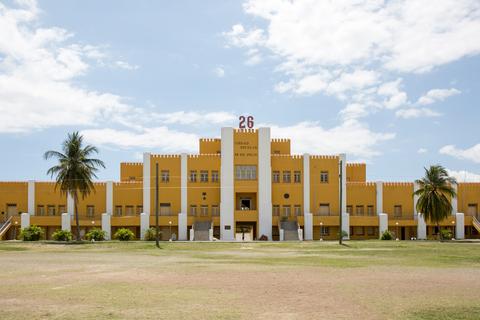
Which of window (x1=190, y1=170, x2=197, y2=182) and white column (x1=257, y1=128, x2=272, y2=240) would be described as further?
window (x1=190, y1=170, x2=197, y2=182)

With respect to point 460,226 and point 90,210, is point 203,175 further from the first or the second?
point 460,226

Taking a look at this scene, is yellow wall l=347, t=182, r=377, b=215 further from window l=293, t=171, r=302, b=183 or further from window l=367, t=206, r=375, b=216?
window l=293, t=171, r=302, b=183

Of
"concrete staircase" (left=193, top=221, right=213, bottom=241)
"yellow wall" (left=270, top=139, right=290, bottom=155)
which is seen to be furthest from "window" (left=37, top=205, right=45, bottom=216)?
"yellow wall" (left=270, top=139, right=290, bottom=155)

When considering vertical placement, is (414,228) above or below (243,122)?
below

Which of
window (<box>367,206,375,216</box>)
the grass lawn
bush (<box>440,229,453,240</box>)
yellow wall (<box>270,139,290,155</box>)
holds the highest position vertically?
yellow wall (<box>270,139,290,155</box>)

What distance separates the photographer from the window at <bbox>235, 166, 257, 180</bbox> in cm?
8444

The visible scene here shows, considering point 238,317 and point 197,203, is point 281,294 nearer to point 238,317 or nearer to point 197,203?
point 238,317

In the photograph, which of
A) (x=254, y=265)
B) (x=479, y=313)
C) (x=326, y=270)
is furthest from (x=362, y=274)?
(x=479, y=313)

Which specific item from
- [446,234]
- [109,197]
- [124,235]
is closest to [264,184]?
[124,235]

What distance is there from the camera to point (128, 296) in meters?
20.7

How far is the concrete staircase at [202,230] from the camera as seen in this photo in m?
79.8

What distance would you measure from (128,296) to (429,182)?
64.2 meters

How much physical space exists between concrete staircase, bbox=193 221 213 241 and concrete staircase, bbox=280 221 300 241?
9.97 metres

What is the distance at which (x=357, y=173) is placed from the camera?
9338 centimetres
